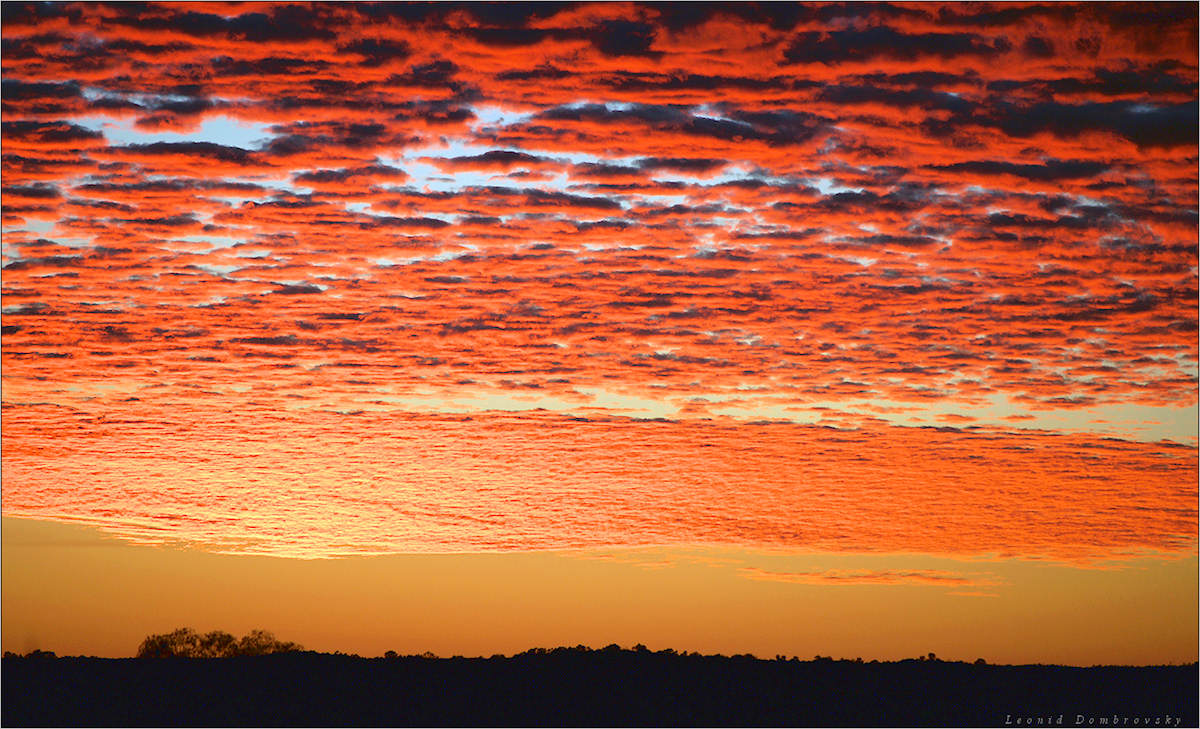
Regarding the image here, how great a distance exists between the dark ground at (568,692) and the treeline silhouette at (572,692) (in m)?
0.04

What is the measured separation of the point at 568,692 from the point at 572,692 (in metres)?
0.08

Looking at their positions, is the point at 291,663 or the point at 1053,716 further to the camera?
the point at 291,663

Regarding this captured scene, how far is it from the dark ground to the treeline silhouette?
38 millimetres

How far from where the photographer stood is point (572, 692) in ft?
75.0

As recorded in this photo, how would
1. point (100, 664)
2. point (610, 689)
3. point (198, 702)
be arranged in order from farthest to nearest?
1. point (100, 664)
2. point (610, 689)
3. point (198, 702)

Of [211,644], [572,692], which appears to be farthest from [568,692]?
[211,644]

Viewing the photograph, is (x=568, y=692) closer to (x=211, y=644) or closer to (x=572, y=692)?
(x=572, y=692)

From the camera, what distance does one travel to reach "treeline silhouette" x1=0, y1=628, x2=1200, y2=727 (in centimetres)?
2105

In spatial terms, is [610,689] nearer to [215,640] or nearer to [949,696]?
[949,696]

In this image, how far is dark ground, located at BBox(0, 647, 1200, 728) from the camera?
2103cm

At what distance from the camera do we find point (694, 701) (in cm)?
2252

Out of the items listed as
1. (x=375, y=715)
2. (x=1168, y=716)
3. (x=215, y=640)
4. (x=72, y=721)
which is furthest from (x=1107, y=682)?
(x=215, y=640)

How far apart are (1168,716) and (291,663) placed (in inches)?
678

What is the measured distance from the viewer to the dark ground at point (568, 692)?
21031 millimetres
